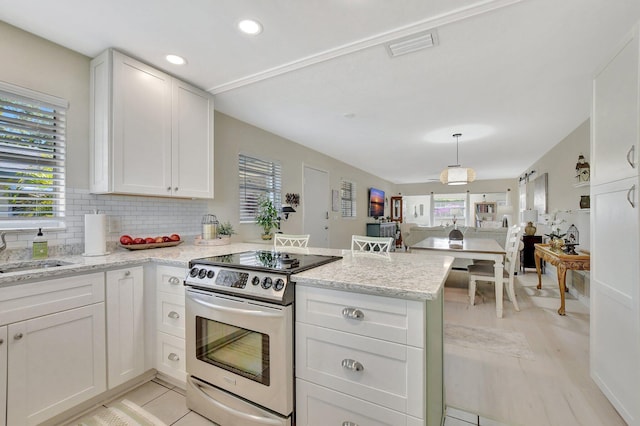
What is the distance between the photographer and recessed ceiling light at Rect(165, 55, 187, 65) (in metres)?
2.23

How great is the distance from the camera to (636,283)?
1425 millimetres

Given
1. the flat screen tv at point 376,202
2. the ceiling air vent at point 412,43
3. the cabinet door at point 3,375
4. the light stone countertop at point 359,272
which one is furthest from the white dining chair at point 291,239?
the flat screen tv at point 376,202

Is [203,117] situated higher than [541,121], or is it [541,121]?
[541,121]

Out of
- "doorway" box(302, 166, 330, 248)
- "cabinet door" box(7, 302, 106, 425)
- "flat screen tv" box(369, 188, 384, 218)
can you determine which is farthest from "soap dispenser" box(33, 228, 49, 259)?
"flat screen tv" box(369, 188, 384, 218)

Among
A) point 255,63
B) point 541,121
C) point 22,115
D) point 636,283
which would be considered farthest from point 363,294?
point 541,121

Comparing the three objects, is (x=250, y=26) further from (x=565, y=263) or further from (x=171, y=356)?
(x=565, y=263)

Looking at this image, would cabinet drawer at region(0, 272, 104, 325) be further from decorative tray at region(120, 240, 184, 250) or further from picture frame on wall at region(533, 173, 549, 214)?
picture frame on wall at region(533, 173, 549, 214)

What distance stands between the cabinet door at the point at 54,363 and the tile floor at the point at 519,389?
34 cm

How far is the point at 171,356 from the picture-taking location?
194cm

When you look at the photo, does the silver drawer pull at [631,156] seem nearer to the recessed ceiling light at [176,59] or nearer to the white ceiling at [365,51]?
the white ceiling at [365,51]

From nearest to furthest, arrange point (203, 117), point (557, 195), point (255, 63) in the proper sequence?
point (255, 63)
point (203, 117)
point (557, 195)

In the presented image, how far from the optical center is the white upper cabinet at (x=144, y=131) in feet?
6.91

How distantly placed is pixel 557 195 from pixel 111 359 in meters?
6.36

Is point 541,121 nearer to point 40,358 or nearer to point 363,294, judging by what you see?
point 363,294
